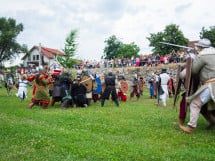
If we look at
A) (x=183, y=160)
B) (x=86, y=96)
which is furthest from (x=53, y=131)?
(x=86, y=96)

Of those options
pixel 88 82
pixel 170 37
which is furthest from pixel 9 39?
pixel 88 82

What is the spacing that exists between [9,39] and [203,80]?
48386 millimetres

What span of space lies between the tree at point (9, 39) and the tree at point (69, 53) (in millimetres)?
38180

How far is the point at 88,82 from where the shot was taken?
1327 cm

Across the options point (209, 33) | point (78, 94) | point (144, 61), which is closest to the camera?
point (78, 94)

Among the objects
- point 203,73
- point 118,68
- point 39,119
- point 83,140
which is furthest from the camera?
point 118,68

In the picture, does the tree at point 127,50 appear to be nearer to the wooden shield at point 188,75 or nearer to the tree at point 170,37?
the tree at point 170,37

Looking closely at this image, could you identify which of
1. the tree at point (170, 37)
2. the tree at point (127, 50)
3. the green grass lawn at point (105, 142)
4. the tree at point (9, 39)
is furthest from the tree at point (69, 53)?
the tree at point (127, 50)

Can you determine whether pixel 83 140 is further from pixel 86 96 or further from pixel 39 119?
pixel 86 96

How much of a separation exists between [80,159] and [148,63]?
82.8 feet

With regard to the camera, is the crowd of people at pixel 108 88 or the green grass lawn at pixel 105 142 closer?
the green grass lawn at pixel 105 142

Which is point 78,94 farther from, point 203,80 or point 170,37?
point 170,37

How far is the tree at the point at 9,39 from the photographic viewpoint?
50.8 metres

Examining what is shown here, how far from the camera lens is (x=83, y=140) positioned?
5.85 meters
